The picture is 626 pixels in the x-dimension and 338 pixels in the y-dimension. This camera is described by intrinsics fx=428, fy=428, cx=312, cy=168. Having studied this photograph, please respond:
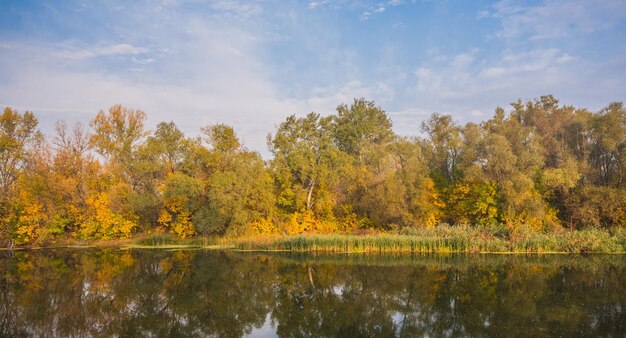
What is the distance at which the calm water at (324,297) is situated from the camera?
1283 cm

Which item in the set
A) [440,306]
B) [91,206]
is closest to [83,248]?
[91,206]

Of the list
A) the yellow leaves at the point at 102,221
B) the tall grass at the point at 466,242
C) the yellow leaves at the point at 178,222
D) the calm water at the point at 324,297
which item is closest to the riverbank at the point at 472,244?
the tall grass at the point at 466,242

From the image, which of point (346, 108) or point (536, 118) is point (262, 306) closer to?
point (536, 118)

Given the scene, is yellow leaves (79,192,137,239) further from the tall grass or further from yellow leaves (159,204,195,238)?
the tall grass

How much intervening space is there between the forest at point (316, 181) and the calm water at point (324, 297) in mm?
9860

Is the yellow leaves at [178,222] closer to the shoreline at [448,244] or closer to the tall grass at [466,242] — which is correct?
the shoreline at [448,244]

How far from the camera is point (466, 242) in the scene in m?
28.5

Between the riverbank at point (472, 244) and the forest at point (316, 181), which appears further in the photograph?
the forest at point (316, 181)

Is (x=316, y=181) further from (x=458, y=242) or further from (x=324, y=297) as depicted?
(x=324, y=297)

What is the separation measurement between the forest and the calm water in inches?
388

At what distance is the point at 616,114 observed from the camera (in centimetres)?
3506

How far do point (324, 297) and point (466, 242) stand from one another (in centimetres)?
1530

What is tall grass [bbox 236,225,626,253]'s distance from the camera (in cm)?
2820

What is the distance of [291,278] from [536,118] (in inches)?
1318
